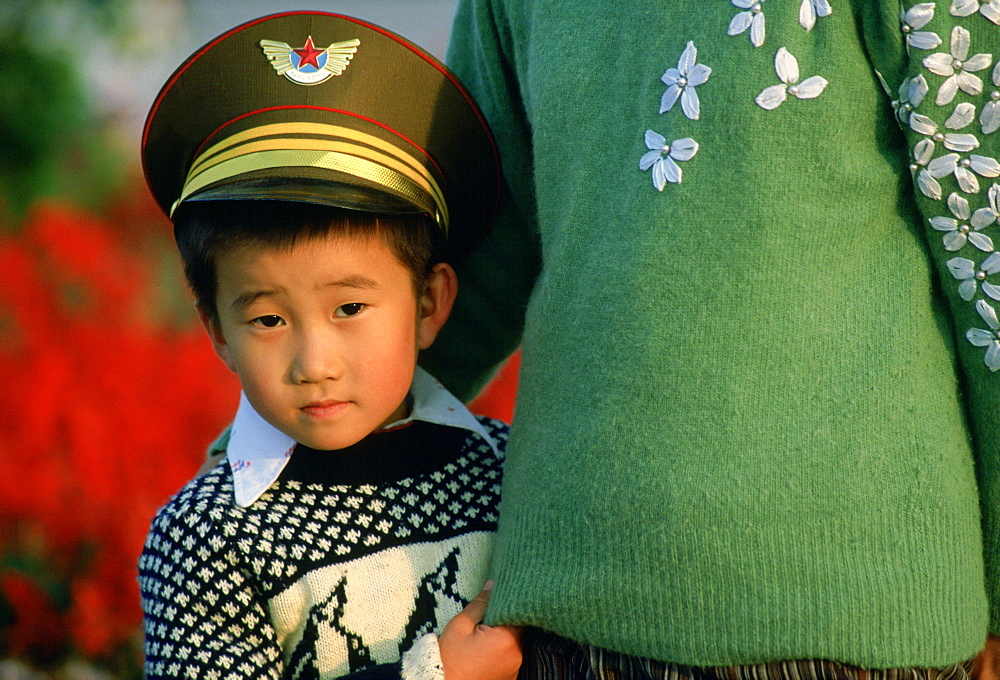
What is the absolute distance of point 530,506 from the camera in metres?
1.54

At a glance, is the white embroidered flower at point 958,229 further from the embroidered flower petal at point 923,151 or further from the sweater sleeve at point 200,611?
the sweater sleeve at point 200,611

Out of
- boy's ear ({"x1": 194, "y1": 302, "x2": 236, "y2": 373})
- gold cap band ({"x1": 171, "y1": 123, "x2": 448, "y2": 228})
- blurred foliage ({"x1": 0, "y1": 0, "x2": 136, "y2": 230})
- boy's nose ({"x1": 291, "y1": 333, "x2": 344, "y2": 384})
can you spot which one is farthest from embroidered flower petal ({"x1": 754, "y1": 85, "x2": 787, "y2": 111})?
blurred foliage ({"x1": 0, "y1": 0, "x2": 136, "y2": 230})

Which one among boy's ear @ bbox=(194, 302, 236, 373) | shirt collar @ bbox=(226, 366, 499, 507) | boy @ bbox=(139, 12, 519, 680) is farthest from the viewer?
boy's ear @ bbox=(194, 302, 236, 373)

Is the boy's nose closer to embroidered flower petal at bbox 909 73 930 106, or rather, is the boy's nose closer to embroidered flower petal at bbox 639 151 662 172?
embroidered flower petal at bbox 639 151 662 172

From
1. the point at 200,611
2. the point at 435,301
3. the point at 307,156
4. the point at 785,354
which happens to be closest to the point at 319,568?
the point at 200,611

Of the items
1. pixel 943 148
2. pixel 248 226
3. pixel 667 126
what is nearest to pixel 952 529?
pixel 943 148

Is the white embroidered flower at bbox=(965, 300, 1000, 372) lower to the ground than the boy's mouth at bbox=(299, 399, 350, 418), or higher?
lower

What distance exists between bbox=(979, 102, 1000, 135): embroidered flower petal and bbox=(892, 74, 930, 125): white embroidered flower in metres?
0.08

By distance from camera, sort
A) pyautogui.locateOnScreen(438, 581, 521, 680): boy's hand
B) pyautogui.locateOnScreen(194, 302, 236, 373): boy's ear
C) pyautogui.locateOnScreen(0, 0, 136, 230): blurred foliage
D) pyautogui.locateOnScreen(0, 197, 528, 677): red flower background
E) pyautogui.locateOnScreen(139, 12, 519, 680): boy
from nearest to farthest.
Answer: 1. pyautogui.locateOnScreen(438, 581, 521, 680): boy's hand
2. pyautogui.locateOnScreen(139, 12, 519, 680): boy
3. pyautogui.locateOnScreen(194, 302, 236, 373): boy's ear
4. pyautogui.locateOnScreen(0, 197, 528, 677): red flower background
5. pyautogui.locateOnScreen(0, 0, 136, 230): blurred foliage

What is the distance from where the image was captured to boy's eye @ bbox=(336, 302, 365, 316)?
69.7 inches

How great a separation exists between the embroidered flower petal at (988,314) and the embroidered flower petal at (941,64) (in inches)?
12.4

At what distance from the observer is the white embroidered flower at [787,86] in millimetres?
1403

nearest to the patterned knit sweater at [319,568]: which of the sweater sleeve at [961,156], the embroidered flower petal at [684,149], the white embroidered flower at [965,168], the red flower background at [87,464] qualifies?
the embroidered flower petal at [684,149]

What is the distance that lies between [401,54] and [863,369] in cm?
100
